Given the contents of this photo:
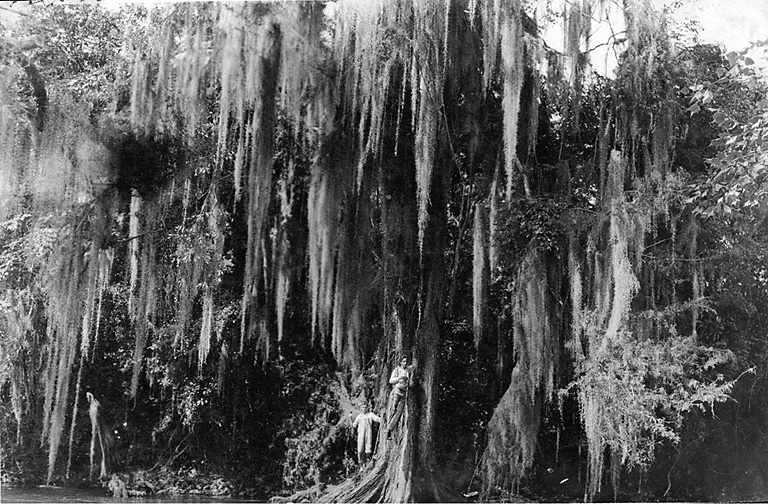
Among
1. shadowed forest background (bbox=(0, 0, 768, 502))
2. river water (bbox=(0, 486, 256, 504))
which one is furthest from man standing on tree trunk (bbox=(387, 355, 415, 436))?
river water (bbox=(0, 486, 256, 504))

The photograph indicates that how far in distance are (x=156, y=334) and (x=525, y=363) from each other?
2.18 meters

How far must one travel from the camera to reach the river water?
4305mm

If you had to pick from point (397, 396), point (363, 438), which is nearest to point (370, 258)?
point (397, 396)

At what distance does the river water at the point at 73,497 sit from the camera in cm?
A: 430

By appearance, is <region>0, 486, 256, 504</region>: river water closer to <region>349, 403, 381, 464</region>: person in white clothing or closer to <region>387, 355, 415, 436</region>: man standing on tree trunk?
<region>349, 403, 381, 464</region>: person in white clothing

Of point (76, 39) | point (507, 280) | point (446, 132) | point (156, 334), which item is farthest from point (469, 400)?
point (76, 39)

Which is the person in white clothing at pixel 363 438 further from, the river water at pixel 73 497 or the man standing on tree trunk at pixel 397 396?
the river water at pixel 73 497

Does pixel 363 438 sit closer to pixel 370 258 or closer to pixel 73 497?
pixel 370 258

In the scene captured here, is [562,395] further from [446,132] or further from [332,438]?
[446,132]

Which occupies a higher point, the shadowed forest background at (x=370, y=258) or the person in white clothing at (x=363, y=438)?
the shadowed forest background at (x=370, y=258)

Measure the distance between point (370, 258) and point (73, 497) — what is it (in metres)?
2.15

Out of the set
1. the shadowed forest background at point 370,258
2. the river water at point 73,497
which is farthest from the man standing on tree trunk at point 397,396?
the river water at point 73,497

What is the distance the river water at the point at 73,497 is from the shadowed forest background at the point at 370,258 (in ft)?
0.19

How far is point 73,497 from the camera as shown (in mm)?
4332
